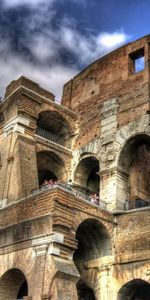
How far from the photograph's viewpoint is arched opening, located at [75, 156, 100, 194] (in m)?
20.2

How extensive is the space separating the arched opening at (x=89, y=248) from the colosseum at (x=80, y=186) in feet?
0.12

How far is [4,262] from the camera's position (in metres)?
15.3

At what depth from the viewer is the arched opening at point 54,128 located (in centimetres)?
2077

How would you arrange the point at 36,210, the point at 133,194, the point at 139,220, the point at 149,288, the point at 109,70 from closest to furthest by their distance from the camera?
1. the point at 36,210
2. the point at 139,220
3. the point at 149,288
4. the point at 133,194
5. the point at 109,70

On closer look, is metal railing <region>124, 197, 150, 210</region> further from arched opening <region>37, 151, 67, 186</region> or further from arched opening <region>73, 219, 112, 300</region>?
arched opening <region>37, 151, 67, 186</region>

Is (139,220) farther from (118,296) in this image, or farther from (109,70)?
(109,70)

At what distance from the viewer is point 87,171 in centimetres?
2062

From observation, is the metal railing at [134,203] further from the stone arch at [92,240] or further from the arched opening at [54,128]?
the arched opening at [54,128]

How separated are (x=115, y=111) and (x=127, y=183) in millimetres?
3254

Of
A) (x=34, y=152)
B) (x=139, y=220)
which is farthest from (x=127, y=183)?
(x=34, y=152)

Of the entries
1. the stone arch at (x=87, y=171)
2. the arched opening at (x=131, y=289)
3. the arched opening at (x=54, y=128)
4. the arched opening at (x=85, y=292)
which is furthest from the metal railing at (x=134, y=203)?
the arched opening at (x=54, y=128)

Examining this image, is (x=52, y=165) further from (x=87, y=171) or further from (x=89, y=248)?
(x=89, y=248)

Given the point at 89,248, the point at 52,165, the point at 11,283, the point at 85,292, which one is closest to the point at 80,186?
A: the point at 52,165

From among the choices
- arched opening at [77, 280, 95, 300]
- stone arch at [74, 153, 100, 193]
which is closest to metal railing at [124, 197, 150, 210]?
stone arch at [74, 153, 100, 193]
